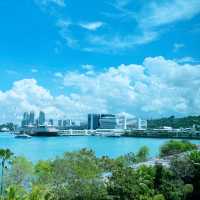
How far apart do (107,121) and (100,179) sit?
15377 cm

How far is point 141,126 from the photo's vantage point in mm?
184375

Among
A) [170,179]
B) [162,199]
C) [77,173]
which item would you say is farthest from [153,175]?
[77,173]

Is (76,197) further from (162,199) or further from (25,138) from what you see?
(25,138)

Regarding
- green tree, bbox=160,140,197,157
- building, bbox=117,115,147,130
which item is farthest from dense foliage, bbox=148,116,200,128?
green tree, bbox=160,140,197,157

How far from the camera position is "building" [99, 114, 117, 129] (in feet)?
570

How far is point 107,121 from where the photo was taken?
175 metres

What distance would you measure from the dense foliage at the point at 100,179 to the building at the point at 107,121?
146 meters

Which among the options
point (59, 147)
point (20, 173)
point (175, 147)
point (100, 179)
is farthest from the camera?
point (59, 147)

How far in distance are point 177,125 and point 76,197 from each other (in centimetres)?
15857

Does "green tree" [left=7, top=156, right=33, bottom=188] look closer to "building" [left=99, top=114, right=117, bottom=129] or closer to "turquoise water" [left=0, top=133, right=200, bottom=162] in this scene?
"turquoise water" [left=0, top=133, right=200, bottom=162]

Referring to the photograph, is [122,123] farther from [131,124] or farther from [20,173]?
[20,173]

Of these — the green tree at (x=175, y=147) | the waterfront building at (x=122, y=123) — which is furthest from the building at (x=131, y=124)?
the green tree at (x=175, y=147)

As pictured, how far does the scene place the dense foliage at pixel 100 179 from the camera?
20.2 m

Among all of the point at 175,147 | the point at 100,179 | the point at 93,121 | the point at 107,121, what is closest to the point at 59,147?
the point at 175,147
